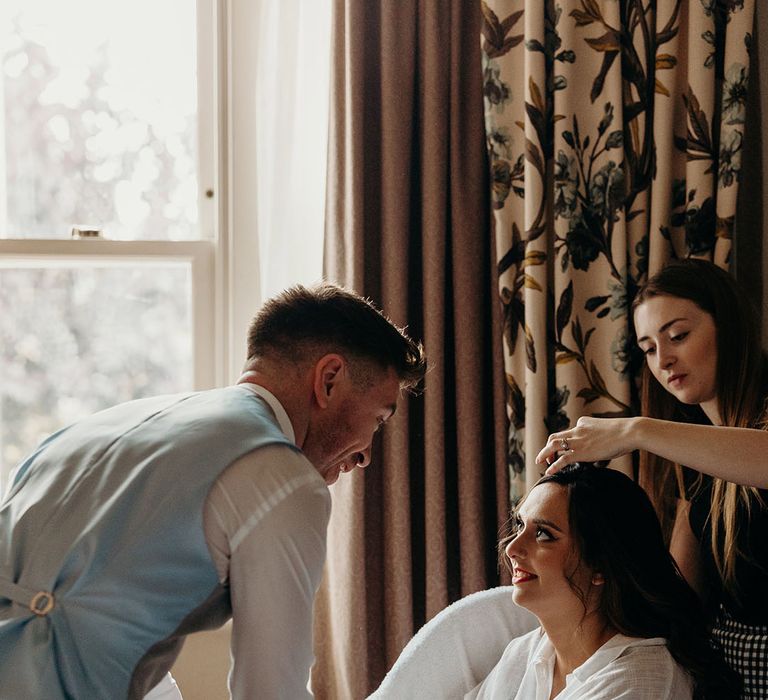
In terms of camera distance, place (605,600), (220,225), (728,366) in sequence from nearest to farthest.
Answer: (605,600), (728,366), (220,225)

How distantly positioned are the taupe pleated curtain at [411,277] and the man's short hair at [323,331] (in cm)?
85

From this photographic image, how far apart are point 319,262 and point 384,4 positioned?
0.65m

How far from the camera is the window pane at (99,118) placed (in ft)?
8.54

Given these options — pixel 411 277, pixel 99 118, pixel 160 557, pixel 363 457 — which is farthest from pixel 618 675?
pixel 99 118

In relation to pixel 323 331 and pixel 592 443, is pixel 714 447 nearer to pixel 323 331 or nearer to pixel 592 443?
pixel 592 443

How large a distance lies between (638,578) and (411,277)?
104cm

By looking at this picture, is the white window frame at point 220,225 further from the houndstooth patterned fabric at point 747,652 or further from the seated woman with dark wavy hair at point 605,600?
the houndstooth patterned fabric at point 747,652

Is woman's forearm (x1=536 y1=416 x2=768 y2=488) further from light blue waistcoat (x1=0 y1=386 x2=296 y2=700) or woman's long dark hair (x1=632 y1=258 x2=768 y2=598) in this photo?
light blue waistcoat (x1=0 y1=386 x2=296 y2=700)

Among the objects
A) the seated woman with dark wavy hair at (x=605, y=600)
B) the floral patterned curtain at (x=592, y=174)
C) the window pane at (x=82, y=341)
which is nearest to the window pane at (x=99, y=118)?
the window pane at (x=82, y=341)

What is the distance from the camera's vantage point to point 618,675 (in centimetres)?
155

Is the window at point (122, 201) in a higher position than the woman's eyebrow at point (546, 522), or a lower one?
higher

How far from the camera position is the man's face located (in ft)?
4.62

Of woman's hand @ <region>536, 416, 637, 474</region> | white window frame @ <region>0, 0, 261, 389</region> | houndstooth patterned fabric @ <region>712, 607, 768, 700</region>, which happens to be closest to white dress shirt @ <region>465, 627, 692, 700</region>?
houndstooth patterned fabric @ <region>712, 607, 768, 700</region>

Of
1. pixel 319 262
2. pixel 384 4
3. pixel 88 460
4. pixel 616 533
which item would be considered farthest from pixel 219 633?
pixel 384 4
